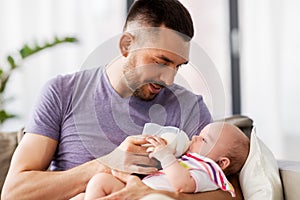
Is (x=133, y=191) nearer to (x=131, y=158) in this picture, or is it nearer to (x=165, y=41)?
(x=131, y=158)

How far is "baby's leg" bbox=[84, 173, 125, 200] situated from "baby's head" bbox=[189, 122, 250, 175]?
237 mm

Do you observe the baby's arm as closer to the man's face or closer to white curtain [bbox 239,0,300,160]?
the man's face

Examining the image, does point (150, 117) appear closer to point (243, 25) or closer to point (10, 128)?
point (10, 128)

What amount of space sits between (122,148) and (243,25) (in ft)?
9.35

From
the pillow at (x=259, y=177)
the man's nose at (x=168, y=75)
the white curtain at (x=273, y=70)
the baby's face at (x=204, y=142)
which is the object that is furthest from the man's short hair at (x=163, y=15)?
the white curtain at (x=273, y=70)

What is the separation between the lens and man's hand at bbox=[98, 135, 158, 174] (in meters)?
1.51

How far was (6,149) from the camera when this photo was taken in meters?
2.00

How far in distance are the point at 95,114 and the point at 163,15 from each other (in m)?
0.34

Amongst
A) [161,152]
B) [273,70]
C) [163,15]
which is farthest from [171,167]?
[273,70]

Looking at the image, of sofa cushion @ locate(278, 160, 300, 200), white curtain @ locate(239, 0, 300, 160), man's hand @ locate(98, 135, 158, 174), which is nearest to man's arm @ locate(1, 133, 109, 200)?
man's hand @ locate(98, 135, 158, 174)

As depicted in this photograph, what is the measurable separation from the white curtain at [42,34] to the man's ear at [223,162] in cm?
185

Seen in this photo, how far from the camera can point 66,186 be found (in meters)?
1.69

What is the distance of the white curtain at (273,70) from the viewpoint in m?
4.01

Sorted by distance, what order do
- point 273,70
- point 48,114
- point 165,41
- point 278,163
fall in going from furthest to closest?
point 273,70 < point 278,163 < point 48,114 < point 165,41
